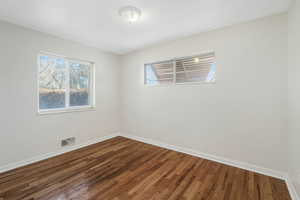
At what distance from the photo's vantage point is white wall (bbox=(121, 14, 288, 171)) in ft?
6.51

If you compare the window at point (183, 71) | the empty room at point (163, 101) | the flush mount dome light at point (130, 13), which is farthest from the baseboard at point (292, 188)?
the flush mount dome light at point (130, 13)

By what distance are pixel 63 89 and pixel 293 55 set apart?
3924 millimetres

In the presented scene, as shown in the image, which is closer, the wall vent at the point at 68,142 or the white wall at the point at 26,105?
the white wall at the point at 26,105

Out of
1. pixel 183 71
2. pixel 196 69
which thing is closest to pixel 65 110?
pixel 183 71

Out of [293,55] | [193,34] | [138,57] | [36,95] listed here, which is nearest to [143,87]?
[138,57]

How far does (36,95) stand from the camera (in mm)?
2488

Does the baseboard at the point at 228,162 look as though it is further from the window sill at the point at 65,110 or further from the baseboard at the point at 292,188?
the window sill at the point at 65,110

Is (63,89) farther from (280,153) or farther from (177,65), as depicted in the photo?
Answer: (280,153)

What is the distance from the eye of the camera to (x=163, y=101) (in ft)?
10.3

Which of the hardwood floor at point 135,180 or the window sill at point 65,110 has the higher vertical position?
the window sill at point 65,110

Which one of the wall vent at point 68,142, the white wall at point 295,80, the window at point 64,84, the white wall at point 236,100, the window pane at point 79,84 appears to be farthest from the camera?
the window pane at point 79,84

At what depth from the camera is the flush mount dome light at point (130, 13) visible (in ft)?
6.12

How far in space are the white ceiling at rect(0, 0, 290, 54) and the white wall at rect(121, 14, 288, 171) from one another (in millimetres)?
251

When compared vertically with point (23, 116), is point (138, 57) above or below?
above
